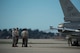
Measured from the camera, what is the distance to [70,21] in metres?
31.5

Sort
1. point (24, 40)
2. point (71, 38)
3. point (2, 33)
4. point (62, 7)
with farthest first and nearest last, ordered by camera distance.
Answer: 1. point (2, 33)
2. point (62, 7)
3. point (71, 38)
4. point (24, 40)

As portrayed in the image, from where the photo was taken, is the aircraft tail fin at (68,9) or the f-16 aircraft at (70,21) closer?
the f-16 aircraft at (70,21)

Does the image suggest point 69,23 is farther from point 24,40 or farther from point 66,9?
point 24,40

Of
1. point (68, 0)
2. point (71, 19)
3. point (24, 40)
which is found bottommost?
point (24, 40)

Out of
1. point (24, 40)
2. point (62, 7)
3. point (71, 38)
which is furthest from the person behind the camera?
point (62, 7)

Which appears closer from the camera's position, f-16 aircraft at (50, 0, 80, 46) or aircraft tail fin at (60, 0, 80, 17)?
f-16 aircraft at (50, 0, 80, 46)

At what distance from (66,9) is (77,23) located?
100.0 inches

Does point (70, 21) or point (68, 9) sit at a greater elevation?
point (68, 9)

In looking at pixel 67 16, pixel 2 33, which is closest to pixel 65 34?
pixel 67 16

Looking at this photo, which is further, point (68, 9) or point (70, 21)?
point (68, 9)

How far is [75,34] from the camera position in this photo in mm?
29203

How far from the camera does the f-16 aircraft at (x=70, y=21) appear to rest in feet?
96.9

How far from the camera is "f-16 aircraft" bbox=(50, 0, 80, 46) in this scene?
29547 mm

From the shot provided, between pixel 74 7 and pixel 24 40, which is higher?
pixel 74 7
